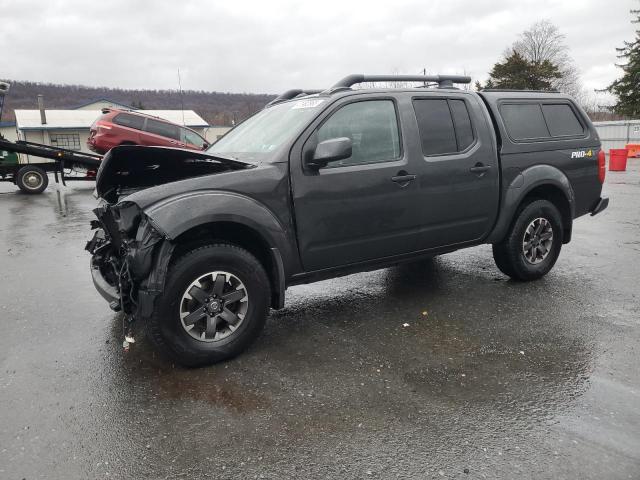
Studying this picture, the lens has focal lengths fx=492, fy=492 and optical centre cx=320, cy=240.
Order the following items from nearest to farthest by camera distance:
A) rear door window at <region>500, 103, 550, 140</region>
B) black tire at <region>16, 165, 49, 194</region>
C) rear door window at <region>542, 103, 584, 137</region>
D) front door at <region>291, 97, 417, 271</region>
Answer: front door at <region>291, 97, 417, 271</region> < rear door window at <region>500, 103, 550, 140</region> < rear door window at <region>542, 103, 584, 137</region> < black tire at <region>16, 165, 49, 194</region>

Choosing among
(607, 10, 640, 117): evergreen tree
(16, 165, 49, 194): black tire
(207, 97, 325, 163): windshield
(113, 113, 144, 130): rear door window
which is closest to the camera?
(207, 97, 325, 163): windshield

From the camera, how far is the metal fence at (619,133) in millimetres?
30688

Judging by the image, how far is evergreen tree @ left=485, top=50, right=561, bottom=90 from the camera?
4022cm

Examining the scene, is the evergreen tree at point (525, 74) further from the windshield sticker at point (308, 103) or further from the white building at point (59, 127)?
the windshield sticker at point (308, 103)

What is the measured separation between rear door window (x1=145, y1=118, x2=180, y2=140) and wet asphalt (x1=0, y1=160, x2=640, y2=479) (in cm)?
1245

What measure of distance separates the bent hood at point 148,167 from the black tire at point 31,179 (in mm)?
12438

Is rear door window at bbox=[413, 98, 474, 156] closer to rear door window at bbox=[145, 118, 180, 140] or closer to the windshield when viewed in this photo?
the windshield

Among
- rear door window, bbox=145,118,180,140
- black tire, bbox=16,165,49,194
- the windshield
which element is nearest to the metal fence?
rear door window, bbox=145,118,180,140

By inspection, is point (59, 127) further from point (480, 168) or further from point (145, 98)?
point (145, 98)

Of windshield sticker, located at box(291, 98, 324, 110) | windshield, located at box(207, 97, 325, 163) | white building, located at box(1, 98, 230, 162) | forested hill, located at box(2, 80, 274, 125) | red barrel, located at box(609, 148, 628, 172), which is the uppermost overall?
forested hill, located at box(2, 80, 274, 125)

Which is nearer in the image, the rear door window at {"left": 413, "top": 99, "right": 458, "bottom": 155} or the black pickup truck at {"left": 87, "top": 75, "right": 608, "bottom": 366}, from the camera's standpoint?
the black pickup truck at {"left": 87, "top": 75, "right": 608, "bottom": 366}

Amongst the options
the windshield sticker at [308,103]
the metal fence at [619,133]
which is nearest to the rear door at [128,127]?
the windshield sticker at [308,103]

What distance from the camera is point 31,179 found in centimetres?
1443

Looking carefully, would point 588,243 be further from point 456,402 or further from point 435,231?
point 456,402
